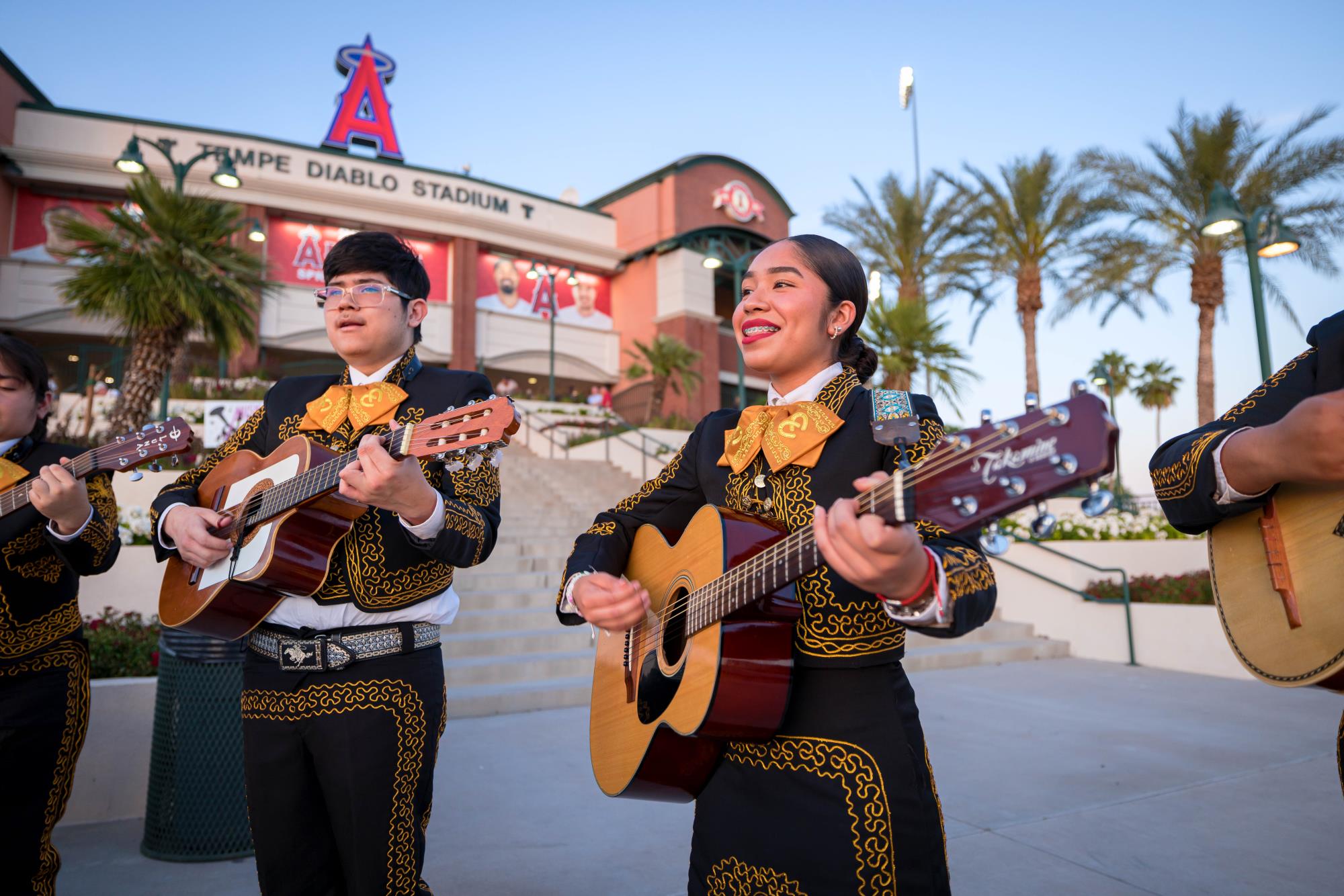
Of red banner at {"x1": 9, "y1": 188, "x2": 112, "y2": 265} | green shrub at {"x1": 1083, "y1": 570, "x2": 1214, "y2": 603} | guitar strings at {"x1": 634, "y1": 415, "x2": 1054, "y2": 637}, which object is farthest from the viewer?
red banner at {"x1": 9, "y1": 188, "x2": 112, "y2": 265}

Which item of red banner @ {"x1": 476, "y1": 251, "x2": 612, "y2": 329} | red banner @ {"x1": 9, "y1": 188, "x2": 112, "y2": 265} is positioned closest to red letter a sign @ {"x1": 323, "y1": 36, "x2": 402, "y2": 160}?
red banner @ {"x1": 476, "y1": 251, "x2": 612, "y2": 329}

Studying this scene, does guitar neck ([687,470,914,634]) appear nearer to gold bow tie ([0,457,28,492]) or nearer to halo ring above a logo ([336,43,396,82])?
gold bow tie ([0,457,28,492])

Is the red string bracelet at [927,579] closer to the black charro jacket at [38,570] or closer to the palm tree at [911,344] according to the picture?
the black charro jacket at [38,570]

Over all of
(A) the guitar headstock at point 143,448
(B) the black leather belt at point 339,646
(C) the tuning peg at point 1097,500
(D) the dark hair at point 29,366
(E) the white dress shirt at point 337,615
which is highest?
(D) the dark hair at point 29,366

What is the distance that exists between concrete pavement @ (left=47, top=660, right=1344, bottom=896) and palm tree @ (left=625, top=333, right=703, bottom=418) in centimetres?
2000

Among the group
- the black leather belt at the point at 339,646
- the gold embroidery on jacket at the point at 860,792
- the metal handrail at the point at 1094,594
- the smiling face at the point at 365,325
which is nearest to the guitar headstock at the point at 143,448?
the smiling face at the point at 365,325

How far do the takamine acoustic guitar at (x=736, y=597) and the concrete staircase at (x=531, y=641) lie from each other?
3.79 metres

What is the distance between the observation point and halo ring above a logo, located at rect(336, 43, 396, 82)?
2798cm

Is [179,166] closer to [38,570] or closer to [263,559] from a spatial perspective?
[38,570]

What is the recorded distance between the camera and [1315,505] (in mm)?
1572

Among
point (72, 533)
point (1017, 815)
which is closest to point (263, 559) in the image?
point (72, 533)

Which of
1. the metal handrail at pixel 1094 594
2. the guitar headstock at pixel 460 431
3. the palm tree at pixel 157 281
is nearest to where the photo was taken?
the guitar headstock at pixel 460 431

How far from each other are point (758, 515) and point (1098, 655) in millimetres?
9214

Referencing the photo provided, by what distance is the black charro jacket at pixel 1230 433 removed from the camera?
1.70 metres
